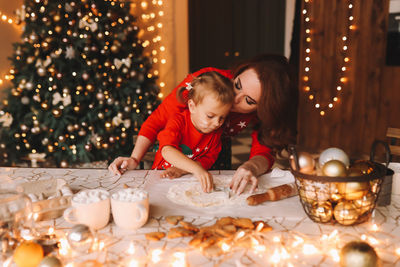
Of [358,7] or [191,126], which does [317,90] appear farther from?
[191,126]

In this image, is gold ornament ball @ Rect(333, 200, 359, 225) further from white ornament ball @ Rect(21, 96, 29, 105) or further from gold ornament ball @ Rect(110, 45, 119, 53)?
white ornament ball @ Rect(21, 96, 29, 105)

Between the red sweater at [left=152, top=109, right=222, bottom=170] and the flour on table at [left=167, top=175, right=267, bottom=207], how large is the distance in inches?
10.2

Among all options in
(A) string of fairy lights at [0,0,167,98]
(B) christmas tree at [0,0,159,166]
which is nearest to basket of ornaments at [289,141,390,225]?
(B) christmas tree at [0,0,159,166]

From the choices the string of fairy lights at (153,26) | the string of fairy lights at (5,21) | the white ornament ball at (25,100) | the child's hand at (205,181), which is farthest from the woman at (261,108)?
the string of fairy lights at (5,21)

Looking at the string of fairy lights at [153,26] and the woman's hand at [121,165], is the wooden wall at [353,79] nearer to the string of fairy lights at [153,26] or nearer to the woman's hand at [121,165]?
the string of fairy lights at [153,26]

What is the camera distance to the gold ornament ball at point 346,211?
2.95 ft

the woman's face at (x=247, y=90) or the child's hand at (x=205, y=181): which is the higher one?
the woman's face at (x=247, y=90)

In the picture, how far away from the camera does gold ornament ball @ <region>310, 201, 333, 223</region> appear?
92 cm

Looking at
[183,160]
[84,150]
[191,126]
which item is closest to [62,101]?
[84,150]

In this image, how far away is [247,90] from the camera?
1.46 m

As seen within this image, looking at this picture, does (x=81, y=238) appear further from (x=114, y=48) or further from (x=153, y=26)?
(x=153, y=26)

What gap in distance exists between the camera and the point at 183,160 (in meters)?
1.30

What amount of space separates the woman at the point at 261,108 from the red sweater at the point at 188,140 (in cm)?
10

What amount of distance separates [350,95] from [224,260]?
160 inches
